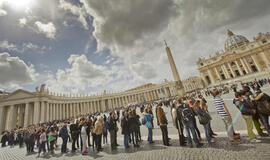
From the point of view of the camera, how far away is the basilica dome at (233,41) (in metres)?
70.3

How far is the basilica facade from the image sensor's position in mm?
49709

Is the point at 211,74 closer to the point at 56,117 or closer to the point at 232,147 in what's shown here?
the point at 232,147

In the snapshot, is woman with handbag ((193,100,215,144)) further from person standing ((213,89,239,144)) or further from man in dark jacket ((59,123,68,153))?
man in dark jacket ((59,123,68,153))

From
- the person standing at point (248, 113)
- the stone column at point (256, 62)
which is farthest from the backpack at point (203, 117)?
the stone column at point (256, 62)

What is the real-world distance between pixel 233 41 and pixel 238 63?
3079 centimetres

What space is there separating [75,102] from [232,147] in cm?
6039

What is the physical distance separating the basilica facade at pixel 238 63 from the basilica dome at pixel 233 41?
14431 millimetres

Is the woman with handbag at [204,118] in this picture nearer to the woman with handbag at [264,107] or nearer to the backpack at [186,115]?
the backpack at [186,115]

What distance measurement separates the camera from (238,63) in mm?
54031

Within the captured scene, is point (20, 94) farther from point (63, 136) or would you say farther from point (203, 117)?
point (203, 117)

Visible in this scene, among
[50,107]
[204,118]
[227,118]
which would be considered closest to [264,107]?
[227,118]

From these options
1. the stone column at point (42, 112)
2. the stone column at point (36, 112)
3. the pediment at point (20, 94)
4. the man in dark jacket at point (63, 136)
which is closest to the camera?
the man in dark jacket at point (63, 136)

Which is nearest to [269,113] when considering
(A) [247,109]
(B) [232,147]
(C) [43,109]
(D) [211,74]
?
(A) [247,109]

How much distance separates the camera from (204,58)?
66.5 meters
